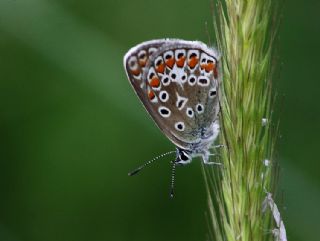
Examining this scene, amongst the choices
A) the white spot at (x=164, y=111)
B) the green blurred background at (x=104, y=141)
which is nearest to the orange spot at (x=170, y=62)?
the white spot at (x=164, y=111)

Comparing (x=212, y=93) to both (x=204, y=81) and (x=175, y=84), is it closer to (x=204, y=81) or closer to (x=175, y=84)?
(x=204, y=81)

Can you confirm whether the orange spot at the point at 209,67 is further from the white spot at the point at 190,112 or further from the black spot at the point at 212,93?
the white spot at the point at 190,112

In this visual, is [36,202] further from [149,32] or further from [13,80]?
[149,32]

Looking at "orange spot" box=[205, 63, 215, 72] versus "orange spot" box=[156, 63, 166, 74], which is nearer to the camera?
"orange spot" box=[205, 63, 215, 72]

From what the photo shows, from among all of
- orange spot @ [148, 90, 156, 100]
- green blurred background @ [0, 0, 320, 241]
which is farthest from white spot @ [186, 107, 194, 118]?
green blurred background @ [0, 0, 320, 241]

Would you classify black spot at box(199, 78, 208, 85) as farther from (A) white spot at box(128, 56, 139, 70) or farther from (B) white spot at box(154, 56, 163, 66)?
(A) white spot at box(128, 56, 139, 70)
